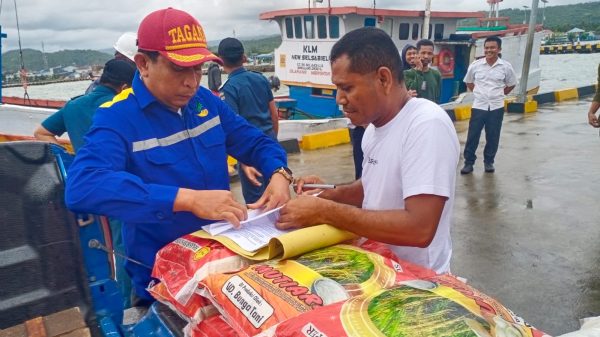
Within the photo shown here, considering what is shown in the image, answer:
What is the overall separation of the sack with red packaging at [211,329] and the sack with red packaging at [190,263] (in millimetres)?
75

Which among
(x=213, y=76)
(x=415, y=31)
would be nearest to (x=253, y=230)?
(x=213, y=76)

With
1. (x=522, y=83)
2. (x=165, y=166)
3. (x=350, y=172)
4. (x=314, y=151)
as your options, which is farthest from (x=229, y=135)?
(x=522, y=83)

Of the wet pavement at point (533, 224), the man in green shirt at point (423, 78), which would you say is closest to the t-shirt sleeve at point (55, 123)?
the wet pavement at point (533, 224)

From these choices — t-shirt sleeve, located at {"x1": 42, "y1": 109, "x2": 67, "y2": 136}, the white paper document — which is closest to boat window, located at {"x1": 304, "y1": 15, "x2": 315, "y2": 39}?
t-shirt sleeve, located at {"x1": 42, "y1": 109, "x2": 67, "y2": 136}

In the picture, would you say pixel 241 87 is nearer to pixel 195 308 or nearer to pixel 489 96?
pixel 195 308

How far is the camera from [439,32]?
14.4m

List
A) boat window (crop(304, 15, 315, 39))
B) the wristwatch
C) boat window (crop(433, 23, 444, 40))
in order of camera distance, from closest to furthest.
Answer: the wristwatch
boat window (crop(304, 15, 315, 39))
boat window (crop(433, 23, 444, 40))

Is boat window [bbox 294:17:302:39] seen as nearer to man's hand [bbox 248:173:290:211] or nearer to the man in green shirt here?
the man in green shirt

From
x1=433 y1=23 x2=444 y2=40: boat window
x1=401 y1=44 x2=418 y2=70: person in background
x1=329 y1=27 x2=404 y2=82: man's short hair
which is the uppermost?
x1=433 y1=23 x2=444 y2=40: boat window

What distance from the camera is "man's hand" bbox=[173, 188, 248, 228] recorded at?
1391 mm

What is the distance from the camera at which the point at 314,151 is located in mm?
8562

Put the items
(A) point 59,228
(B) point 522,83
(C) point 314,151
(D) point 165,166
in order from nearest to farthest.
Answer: (D) point 165,166, (A) point 59,228, (C) point 314,151, (B) point 522,83

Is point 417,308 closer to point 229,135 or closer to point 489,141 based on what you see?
point 229,135

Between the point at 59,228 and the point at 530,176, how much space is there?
6096mm
